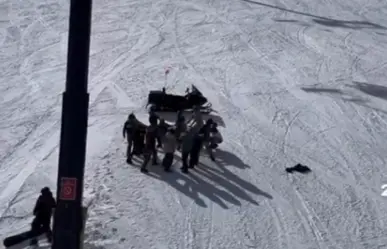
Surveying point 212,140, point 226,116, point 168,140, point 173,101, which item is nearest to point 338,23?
point 226,116

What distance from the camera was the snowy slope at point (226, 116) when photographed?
15.9 meters

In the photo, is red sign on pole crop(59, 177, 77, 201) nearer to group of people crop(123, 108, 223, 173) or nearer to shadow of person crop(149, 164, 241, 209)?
shadow of person crop(149, 164, 241, 209)

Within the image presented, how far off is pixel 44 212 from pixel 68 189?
11.6ft

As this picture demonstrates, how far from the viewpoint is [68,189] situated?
10.8 meters

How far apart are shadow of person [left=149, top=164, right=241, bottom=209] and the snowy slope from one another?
0.14 feet

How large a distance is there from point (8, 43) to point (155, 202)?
47.8 feet

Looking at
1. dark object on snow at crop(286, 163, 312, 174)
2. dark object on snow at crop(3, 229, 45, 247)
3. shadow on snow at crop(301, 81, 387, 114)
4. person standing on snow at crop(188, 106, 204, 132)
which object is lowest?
dark object on snow at crop(3, 229, 45, 247)

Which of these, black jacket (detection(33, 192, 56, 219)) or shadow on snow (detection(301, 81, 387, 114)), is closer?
black jacket (detection(33, 192, 56, 219))

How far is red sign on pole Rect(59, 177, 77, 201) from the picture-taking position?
35.2 feet

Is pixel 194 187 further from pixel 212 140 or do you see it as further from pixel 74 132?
pixel 74 132

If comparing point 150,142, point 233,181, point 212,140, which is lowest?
point 233,181

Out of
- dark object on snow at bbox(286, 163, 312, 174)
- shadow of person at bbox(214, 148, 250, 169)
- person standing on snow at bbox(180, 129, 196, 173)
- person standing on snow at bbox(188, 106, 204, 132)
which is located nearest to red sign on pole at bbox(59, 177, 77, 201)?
person standing on snow at bbox(180, 129, 196, 173)

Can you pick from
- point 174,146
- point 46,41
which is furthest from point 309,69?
point 174,146

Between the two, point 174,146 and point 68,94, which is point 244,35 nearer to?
point 174,146
